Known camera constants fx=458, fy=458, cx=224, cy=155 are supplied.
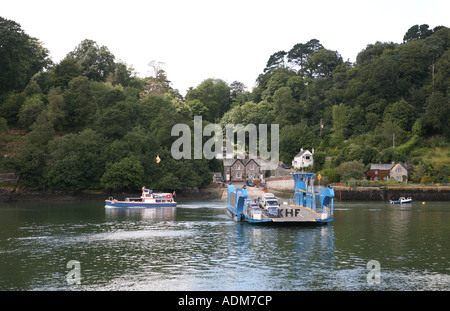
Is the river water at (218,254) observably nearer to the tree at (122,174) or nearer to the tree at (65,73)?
the tree at (122,174)

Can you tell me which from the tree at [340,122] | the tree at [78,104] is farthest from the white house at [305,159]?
the tree at [78,104]

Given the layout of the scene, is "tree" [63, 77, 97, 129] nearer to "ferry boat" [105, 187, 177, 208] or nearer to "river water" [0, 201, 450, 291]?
"ferry boat" [105, 187, 177, 208]

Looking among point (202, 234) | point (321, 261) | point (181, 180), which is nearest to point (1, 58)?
point (181, 180)

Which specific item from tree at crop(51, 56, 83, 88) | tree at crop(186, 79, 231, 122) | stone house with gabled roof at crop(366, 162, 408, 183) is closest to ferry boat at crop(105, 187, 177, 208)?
tree at crop(51, 56, 83, 88)

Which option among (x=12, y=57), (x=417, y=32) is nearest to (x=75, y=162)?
(x=12, y=57)

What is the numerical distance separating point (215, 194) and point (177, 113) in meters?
27.8

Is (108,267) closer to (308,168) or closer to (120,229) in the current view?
(120,229)

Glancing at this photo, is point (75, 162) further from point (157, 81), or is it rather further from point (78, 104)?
point (157, 81)

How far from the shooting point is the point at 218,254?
40969 millimetres

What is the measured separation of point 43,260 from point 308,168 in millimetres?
110809

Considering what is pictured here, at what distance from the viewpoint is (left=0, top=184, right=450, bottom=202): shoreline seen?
104 meters

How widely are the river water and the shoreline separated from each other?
38.9 meters

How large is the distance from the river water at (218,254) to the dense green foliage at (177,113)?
4123 cm

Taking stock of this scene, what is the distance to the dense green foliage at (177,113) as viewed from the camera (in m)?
107
